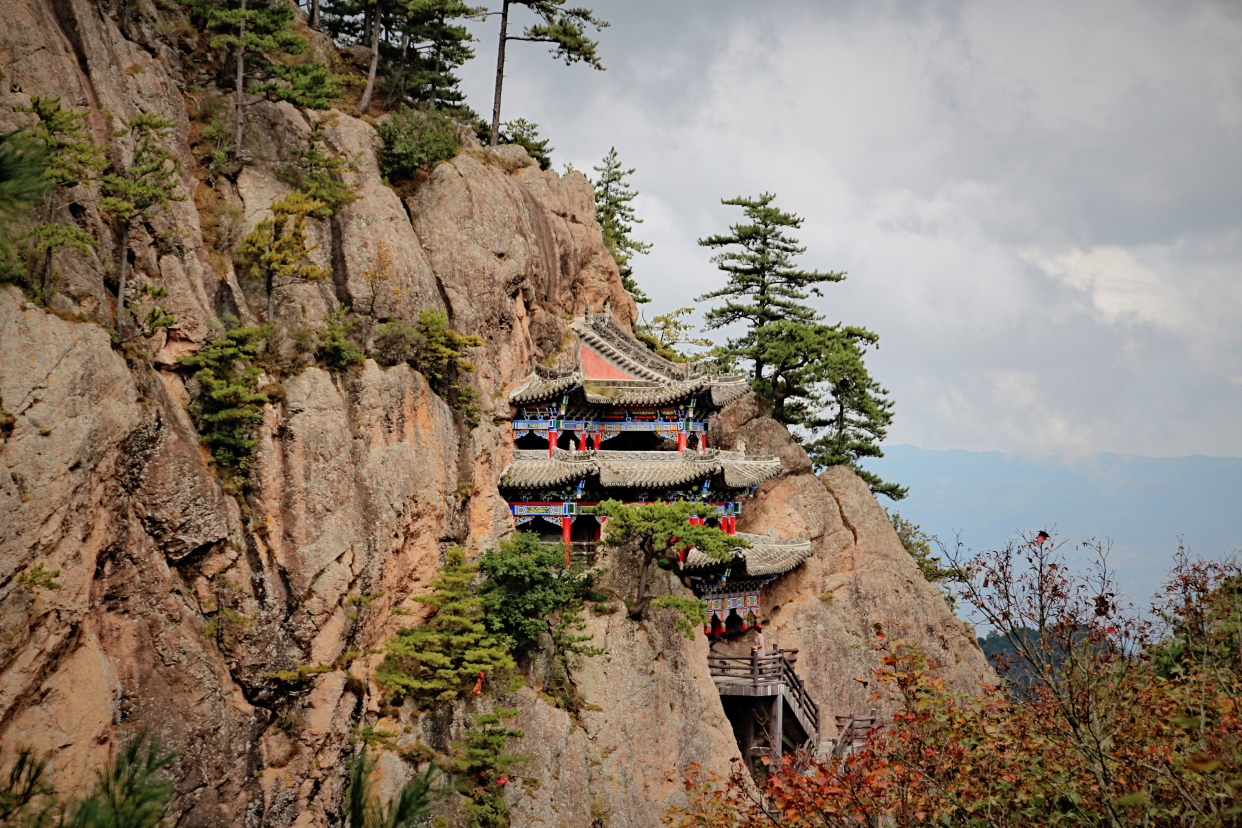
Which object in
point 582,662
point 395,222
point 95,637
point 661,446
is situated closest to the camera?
point 95,637

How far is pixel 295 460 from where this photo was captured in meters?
20.0

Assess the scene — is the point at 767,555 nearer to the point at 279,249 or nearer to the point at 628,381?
the point at 628,381

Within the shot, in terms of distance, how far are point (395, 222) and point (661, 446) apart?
38.0ft

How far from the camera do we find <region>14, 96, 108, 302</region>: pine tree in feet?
51.3

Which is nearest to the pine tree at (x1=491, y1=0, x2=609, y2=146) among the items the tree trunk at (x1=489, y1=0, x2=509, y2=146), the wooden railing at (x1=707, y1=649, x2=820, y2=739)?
the tree trunk at (x1=489, y1=0, x2=509, y2=146)

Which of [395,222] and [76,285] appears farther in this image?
[395,222]

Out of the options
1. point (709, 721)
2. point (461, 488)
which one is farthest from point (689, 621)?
point (461, 488)

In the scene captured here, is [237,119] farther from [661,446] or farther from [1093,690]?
Result: [1093,690]

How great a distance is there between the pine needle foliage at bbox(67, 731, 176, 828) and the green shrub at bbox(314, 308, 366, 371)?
51.3 feet

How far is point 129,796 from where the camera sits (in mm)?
6570

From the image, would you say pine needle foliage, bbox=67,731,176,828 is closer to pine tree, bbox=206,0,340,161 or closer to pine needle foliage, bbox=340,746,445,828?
pine needle foliage, bbox=340,746,445,828

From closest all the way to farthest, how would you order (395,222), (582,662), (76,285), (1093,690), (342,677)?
(1093,690)
(76,285)
(342,677)
(582,662)
(395,222)

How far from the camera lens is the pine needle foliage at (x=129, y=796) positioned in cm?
617

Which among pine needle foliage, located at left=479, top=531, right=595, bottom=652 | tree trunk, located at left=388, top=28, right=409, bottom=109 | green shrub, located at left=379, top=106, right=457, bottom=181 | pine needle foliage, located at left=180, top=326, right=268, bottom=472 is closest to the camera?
pine needle foliage, located at left=180, top=326, right=268, bottom=472
